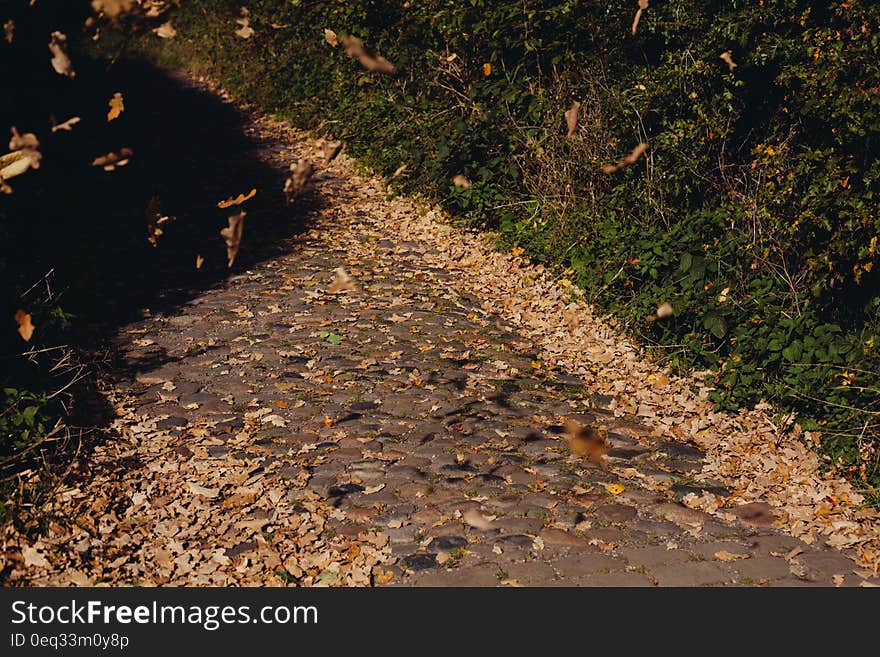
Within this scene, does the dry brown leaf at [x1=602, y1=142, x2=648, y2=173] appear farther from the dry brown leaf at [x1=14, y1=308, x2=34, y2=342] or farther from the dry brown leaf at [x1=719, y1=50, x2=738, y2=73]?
the dry brown leaf at [x1=14, y1=308, x2=34, y2=342]

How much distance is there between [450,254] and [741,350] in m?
4.08

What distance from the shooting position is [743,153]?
25.3 ft

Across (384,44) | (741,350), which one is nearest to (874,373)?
(741,350)

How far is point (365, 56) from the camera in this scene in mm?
11805

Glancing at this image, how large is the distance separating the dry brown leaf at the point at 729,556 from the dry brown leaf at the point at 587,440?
1129 mm

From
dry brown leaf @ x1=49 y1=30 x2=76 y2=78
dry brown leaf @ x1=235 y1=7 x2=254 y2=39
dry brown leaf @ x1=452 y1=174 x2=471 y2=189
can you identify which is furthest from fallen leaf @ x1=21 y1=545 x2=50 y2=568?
dry brown leaf @ x1=452 y1=174 x2=471 y2=189

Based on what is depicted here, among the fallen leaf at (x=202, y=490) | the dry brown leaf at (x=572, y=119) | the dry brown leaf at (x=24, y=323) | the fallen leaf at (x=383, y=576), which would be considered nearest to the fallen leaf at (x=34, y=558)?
the fallen leaf at (x=202, y=490)

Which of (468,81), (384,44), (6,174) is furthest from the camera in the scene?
(384,44)

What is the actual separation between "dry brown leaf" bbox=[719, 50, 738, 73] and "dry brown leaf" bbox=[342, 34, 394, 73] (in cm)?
507

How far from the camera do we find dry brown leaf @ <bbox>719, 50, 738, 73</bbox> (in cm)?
705

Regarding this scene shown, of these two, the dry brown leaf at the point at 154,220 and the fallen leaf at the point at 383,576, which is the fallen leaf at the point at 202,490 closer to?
the fallen leaf at the point at 383,576

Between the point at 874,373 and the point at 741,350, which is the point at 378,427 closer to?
the point at 741,350

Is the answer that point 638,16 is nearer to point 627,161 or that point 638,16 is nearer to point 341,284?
point 627,161

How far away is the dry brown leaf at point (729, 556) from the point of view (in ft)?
15.9
